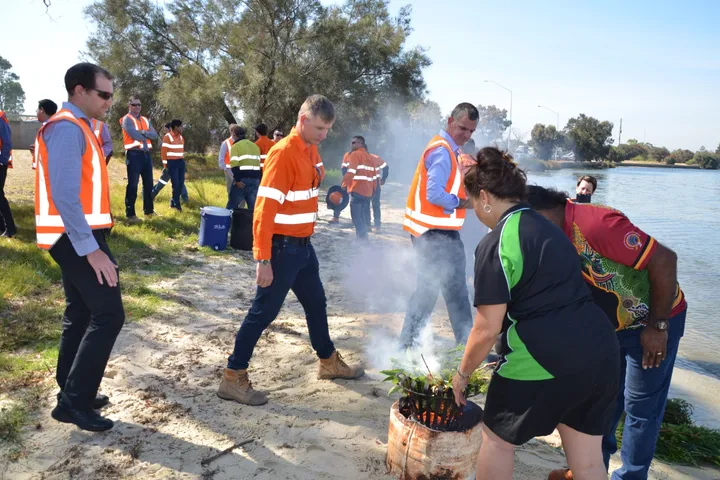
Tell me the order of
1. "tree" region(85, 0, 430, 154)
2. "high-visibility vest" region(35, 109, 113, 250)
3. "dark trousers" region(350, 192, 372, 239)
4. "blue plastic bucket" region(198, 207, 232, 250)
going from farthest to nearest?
"tree" region(85, 0, 430, 154) < "dark trousers" region(350, 192, 372, 239) < "blue plastic bucket" region(198, 207, 232, 250) < "high-visibility vest" region(35, 109, 113, 250)

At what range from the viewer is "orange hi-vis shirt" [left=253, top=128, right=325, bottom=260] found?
139 inches

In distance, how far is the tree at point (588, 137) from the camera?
218 ft

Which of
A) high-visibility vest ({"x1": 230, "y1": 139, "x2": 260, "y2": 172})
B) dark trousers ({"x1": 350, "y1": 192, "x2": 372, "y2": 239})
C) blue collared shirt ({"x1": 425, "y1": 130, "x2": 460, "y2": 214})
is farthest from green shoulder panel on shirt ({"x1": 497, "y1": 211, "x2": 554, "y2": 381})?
dark trousers ({"x1": 350, "y1": 192, "x2": 372, "y2": 239})

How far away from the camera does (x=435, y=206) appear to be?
4273 mm

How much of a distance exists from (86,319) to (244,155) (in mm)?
6267

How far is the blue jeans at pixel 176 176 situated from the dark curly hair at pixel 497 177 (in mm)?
9337

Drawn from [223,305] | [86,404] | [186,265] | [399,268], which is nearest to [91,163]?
[86,404]

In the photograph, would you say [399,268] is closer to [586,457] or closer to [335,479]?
[335,479]

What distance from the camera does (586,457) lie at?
7.30 feet

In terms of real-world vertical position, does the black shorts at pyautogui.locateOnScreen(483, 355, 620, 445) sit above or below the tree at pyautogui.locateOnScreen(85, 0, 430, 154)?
below

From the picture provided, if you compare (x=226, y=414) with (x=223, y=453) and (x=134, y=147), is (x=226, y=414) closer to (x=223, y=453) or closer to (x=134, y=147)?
(x=223, y=453)

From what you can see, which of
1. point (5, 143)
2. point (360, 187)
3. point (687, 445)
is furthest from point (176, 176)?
point (687, 445)

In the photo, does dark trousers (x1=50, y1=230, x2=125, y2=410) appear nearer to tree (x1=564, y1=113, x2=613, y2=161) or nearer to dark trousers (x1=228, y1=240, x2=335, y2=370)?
dark trousers (x1=228, y1=240, x2=335, y2=370)

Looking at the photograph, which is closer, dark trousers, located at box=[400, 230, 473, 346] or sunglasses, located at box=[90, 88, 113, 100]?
sunglasses, located at box=[90, 88, 113, 100]
